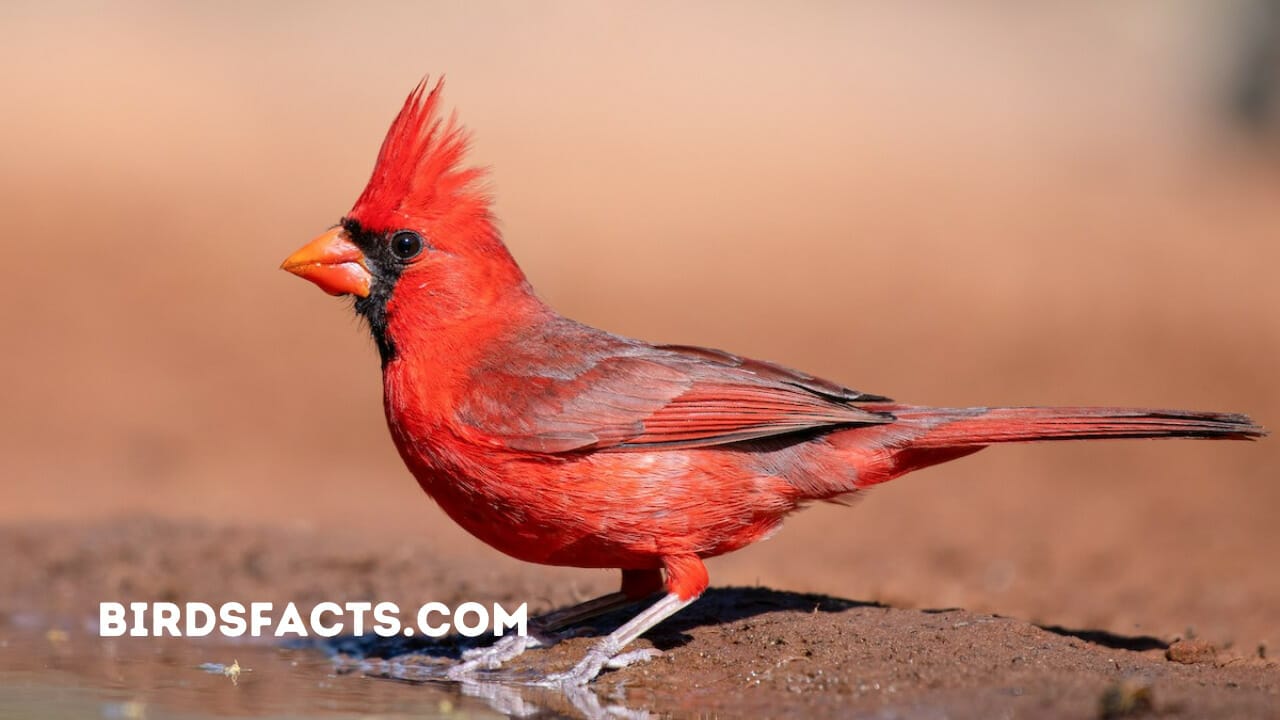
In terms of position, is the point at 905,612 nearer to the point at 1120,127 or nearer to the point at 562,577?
the point at 562,577

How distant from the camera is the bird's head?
16.5ft

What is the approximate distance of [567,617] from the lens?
5.26 metres

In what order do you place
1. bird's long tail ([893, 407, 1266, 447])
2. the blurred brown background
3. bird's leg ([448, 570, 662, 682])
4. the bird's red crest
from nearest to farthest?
bird's long tail ([893, 407, 1266, 447]) → the bird's red crest → bird's leg ([448, 570, 662, 682]) → the blurred brown background

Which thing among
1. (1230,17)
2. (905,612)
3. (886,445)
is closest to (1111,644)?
(905,612)

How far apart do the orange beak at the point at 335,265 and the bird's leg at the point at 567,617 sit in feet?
4.07

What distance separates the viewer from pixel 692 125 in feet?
79.0

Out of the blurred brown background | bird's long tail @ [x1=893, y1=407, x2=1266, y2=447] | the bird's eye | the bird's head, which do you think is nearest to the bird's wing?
bird's long tail @ [x1=893, y1=407, x2=1266, y2=447]

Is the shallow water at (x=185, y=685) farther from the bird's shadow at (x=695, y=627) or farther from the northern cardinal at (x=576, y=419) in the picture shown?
the northern cardinal at (x=576, y=419)

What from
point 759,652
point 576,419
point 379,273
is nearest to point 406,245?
point 379,273

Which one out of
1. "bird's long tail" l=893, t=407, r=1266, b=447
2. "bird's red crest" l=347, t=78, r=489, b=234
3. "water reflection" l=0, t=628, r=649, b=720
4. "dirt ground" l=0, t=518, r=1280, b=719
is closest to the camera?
"dirt ground" l=0, t=518, r=1280, b=719

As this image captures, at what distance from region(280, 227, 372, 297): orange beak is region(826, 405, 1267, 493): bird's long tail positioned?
5.43 ft

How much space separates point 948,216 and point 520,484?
1357 centimetres

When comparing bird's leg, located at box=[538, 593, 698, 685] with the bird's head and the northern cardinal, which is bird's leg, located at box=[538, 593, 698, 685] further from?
the bird's head

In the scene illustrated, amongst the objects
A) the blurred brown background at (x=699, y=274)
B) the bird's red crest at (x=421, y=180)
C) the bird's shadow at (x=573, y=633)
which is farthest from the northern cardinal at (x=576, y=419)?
the blurred brown background at (x=699, y=274)
